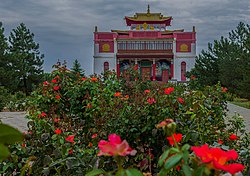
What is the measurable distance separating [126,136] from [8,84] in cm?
1646

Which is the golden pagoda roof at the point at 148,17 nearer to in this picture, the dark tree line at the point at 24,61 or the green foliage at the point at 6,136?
the dark tree line at the point at 24,61

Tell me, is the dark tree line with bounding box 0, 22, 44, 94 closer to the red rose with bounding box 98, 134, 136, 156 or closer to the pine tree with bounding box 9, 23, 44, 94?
the pine tree with bounding box 9, 23, 44, 94

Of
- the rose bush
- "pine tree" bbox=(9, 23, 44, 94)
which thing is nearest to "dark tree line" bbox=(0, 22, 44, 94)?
"pine tree" bbox=(9, 23, 44, 94)

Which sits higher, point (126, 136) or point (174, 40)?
point (174, 40)

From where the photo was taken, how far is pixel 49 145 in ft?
7.81

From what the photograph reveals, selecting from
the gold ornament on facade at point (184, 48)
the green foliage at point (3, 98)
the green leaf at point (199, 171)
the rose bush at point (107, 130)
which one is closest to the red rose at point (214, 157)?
the green leaf at point (199, 171)

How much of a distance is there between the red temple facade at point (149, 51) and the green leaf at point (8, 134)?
2915 centimetres

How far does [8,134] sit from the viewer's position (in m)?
0.58

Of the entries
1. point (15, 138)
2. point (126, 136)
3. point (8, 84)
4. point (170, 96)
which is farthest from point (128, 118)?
point (8, 84)

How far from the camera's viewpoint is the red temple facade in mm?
29953

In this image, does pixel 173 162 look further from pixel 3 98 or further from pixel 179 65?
pixel 179 65

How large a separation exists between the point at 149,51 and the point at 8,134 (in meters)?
29.4

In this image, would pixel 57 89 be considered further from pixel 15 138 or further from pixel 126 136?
pixel 15 138

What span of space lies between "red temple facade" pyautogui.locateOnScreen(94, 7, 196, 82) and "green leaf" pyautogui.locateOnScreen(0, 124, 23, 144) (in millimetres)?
29155
